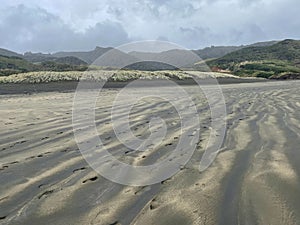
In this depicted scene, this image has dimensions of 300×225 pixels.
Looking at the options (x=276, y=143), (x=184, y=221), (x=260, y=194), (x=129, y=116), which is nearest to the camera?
(x=184, y=221)

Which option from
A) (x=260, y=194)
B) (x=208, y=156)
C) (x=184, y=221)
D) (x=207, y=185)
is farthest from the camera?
(x=208, y=156)

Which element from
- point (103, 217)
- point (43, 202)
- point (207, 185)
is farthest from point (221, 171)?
point (43, 202)

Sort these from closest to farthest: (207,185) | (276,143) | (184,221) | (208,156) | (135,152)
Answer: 1. (184,221)
2. (207,185)
3. (208,156)
4. (135,152)
5. (276,143)

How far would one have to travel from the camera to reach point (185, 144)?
674 centimetres

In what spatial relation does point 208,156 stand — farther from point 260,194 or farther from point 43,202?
point 43,202

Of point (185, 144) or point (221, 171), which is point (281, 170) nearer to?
point (221, 171)

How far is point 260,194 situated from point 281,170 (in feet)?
3.52

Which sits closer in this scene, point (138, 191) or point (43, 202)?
point (43, 202)

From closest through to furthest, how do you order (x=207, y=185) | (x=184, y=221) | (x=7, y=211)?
(x=184, y=221) < (x=7, y=211) < (x=207, y=185)

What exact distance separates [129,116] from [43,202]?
6662 mm

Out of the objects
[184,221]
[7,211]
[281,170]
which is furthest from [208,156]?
[7,211]

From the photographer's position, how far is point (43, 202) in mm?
3920

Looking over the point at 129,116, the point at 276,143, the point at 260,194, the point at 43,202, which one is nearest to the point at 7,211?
the point at 43,202

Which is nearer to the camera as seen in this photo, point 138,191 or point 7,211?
point 7,211
